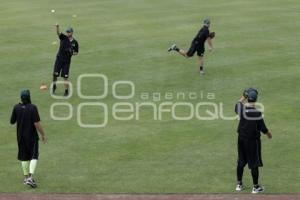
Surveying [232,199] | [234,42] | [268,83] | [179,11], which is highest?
[179,11]

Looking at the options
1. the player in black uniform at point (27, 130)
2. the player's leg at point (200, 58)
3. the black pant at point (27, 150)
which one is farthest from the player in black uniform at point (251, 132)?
the player's leg at point (200, 58)

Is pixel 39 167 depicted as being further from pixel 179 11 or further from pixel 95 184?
pixel 179 11

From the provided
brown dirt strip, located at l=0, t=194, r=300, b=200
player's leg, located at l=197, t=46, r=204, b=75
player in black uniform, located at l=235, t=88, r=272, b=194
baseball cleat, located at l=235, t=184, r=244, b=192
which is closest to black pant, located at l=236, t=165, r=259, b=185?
player in black uniform, located at l=235, t=88, r=272, b=194

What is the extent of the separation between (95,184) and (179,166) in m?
2.18

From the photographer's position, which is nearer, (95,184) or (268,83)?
(95,184)

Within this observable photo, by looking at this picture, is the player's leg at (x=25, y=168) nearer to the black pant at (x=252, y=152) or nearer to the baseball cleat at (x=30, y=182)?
the baseball cleat at (x=30, y=182)

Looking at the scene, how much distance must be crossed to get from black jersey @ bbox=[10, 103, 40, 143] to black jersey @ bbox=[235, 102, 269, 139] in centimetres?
428

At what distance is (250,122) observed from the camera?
12.4m

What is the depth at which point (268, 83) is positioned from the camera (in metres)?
21.3

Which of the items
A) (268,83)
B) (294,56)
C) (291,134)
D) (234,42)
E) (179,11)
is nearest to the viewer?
(291,134)

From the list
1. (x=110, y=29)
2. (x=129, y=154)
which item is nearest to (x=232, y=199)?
(x=129, y=154)

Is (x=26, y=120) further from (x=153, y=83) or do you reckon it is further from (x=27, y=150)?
(x=153, y=83)

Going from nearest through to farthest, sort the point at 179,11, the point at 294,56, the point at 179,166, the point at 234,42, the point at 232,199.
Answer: the point at 232,199 < the point at 179,166 < the point at 294,56 < the point at 234,42 < the point at 179,11

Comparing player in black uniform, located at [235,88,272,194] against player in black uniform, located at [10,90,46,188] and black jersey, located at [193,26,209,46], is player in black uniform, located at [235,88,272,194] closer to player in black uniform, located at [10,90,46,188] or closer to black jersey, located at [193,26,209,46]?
player in black uniform, located at [10,90,46,188]
